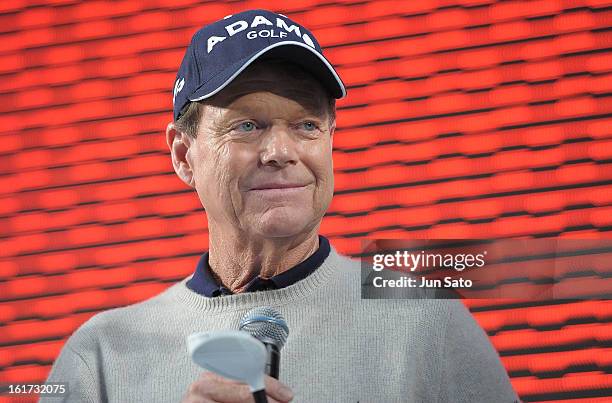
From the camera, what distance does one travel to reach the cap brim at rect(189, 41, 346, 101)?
201cm

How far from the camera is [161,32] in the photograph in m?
2.80

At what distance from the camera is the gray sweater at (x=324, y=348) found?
203 centimetres

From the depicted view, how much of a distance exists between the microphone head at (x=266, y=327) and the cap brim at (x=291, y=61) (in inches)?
20.9

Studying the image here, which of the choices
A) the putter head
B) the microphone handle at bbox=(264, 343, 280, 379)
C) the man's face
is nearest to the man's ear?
the man's face

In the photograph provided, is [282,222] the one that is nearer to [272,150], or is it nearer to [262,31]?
[272,150]

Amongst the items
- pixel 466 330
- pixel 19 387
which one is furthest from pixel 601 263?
pixel 19 387

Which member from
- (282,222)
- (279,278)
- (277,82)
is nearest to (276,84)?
(277,82)

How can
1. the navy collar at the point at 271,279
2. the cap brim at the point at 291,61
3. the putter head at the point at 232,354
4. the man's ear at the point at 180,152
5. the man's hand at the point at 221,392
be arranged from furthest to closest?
the man's ear at the point at 180,152 < the navy collar at the point at 271,279 < the cap brim at the point at 291,61 < the man's hand at the point at 221,392 < the putter head at the point at 232,354

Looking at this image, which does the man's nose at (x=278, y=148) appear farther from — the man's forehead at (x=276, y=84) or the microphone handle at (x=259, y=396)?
the microphone handle at (x=259, y=396)

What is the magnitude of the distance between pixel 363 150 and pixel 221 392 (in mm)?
1159

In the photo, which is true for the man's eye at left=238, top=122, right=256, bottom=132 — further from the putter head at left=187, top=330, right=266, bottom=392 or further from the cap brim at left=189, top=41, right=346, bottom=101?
the putter head at left=187, top=330, right=266, bottom=392

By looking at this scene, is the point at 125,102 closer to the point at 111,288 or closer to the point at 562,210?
the point at 111,288

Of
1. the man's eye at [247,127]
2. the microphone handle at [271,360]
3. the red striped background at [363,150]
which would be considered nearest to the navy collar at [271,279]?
the man's eye at [247,127]

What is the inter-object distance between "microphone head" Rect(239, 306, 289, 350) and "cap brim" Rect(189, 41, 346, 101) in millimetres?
531
